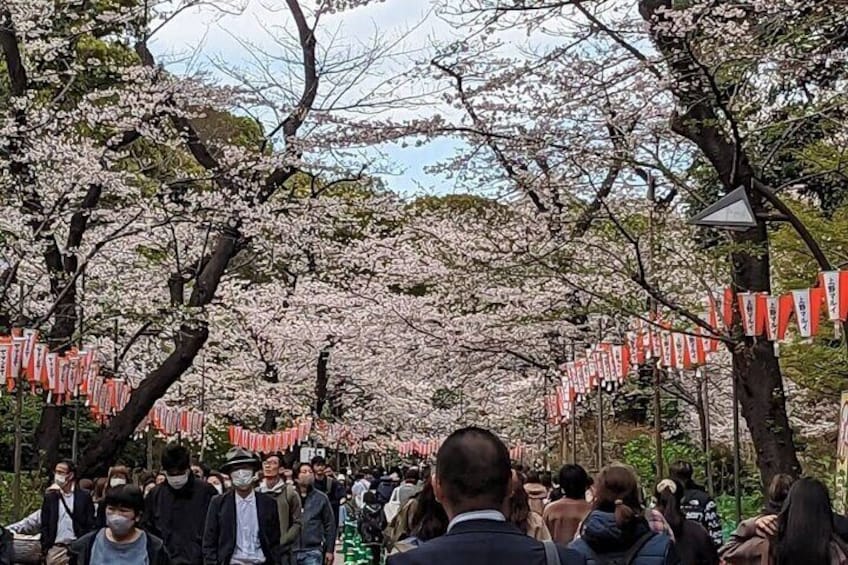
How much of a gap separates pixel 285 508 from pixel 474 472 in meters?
6.86

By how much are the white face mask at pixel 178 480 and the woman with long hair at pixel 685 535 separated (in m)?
3.57

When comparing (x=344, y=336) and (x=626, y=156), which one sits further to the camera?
(x=344, y=336)

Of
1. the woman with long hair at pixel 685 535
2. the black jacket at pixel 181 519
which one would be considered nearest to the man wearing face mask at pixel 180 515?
the black jacket at pixel 181 519

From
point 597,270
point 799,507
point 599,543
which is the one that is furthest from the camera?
point 597,270

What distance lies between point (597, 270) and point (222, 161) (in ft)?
23.0

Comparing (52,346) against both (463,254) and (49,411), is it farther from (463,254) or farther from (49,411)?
(463,254)

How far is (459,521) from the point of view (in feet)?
9.47

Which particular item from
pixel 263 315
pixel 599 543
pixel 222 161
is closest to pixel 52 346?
pixel 222 161

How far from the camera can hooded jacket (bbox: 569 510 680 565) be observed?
16.4 feet

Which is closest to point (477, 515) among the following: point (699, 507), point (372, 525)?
point (699, 507)

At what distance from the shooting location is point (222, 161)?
18.4 meters

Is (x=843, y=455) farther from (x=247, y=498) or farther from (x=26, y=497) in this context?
(x=26, y=497)

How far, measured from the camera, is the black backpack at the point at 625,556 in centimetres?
500

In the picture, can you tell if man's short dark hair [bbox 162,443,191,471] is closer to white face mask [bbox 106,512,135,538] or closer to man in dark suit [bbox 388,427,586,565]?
white face mask [bbox 106,512,135,538]
